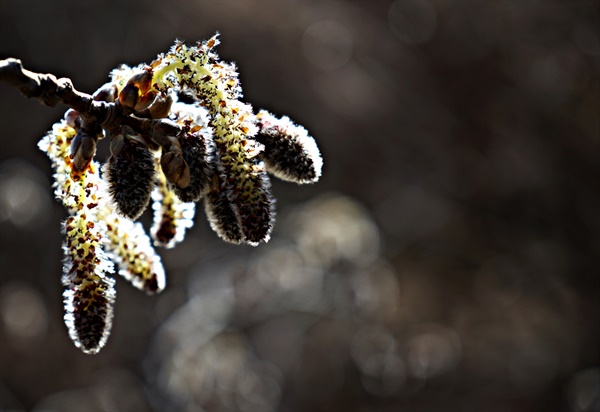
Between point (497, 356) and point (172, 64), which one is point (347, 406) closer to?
point (497, 356)

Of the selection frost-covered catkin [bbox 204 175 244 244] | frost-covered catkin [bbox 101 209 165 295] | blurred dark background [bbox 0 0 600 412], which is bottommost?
blurred dark background [bbox 0 0 600 412]

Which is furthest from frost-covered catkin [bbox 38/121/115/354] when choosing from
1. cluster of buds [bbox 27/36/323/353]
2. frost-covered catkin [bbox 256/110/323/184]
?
frost-covered catkin [bbox 256/110/323/184]

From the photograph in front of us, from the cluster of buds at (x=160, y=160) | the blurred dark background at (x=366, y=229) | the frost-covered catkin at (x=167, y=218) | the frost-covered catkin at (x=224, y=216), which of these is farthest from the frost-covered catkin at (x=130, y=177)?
the blurred dark background at (x=366, y=229)

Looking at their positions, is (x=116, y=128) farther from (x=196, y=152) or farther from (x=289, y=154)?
(x=289, y=154)

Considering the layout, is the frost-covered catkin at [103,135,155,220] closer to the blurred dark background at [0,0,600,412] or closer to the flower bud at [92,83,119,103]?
the flower bud at [92,83,119,103]

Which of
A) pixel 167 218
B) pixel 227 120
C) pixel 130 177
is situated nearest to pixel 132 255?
pixel 167 218
